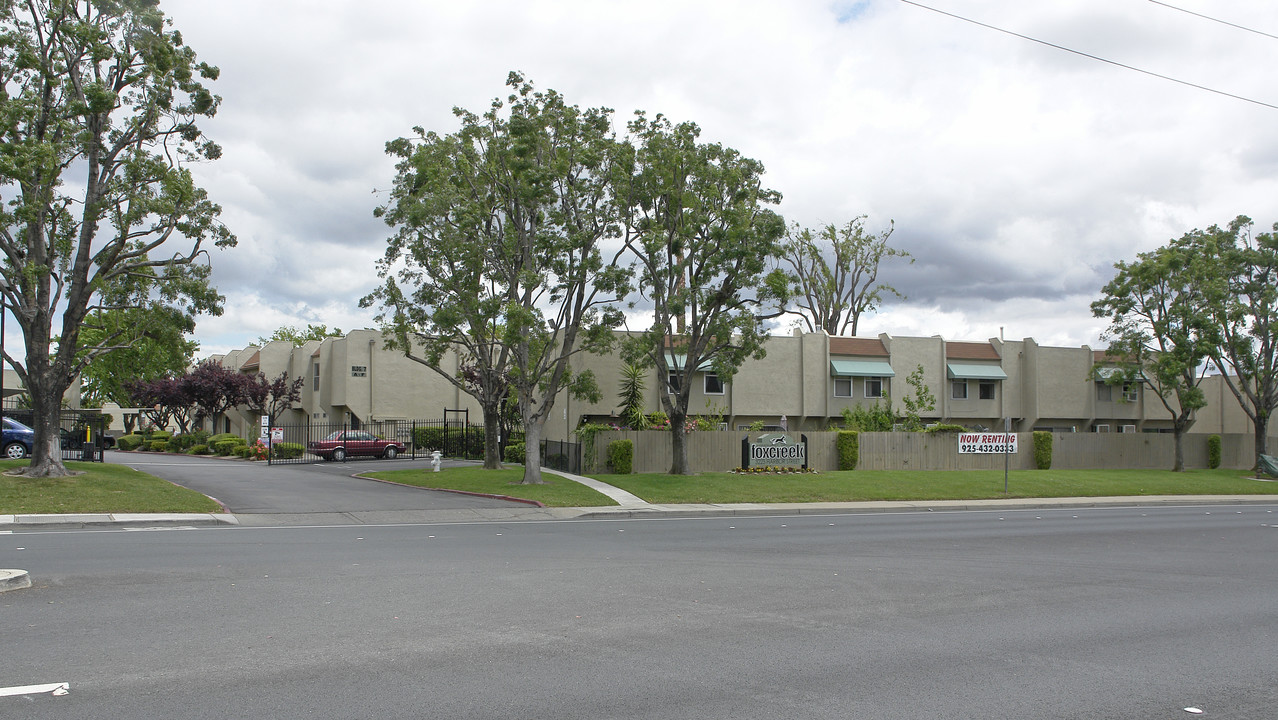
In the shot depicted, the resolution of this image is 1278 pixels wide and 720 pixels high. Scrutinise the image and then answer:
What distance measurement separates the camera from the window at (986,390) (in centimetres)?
4656

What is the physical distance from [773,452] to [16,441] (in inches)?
A: 1075

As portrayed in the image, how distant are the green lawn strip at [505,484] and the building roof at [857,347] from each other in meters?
19.3

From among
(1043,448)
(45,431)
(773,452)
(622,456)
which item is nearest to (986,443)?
(773,452)

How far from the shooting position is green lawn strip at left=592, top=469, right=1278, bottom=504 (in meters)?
26.8

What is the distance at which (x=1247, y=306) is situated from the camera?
42188 millimetres

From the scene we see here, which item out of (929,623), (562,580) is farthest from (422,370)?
(929,623)

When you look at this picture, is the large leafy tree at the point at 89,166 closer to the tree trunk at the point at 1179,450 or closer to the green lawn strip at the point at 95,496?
the green lawn strip at the point at 95,496

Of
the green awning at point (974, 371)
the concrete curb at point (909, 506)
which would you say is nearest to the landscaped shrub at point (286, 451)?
the concrete curb at point (909, 506)

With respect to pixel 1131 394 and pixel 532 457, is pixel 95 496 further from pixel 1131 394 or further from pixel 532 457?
pixel 1131 394

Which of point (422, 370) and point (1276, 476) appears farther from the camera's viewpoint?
point (422, 370)

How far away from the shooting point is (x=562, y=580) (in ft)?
37.0

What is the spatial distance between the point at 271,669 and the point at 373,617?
1.94 meters

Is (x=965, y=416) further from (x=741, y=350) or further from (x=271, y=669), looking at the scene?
(x=271, y=669)

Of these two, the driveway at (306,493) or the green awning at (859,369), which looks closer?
the driveway at (306,493)
